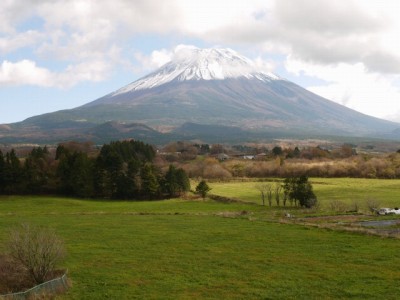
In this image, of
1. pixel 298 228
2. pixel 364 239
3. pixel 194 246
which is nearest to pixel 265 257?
pixel 194 246

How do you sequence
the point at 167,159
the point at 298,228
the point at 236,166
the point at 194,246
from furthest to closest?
the point at 167,159 < the point at 236,166 < the point at 298,228 < the point at 194,246

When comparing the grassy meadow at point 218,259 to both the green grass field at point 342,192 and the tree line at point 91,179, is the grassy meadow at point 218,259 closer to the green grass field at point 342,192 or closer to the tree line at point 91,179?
the green grass field at point 342,192

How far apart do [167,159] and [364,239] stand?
99.4 meters

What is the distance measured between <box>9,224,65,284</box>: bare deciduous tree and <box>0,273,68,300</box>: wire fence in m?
1.12

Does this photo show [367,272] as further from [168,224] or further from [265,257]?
[168,224]

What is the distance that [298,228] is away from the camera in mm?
36125

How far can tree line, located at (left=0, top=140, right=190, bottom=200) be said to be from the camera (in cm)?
6806

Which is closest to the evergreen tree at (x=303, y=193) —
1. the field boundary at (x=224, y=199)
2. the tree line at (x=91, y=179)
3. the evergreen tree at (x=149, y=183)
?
the field boundary at (x=224, y=199)

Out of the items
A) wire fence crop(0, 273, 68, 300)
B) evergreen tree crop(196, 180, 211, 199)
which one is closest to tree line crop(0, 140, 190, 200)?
evergreen tree crop(196, 180, 211, 199)

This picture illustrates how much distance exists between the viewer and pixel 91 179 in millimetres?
69312

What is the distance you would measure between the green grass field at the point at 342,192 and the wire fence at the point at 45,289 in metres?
39.9

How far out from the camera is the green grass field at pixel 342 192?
199ft

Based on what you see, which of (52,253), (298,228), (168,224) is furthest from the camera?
(168,224)

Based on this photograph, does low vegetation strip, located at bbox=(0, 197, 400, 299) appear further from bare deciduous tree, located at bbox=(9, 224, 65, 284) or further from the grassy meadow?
bare deciduous tree, located at bbox=(9, 224, 65, 284)
